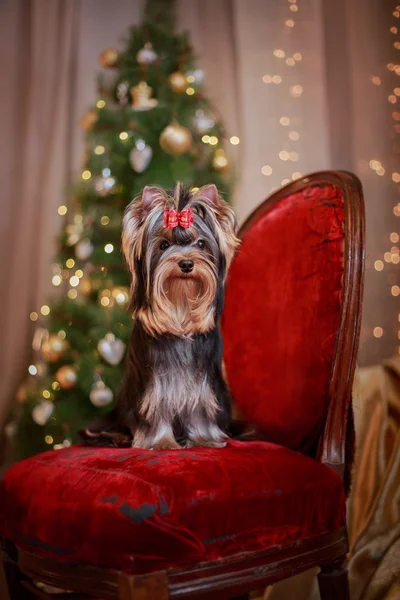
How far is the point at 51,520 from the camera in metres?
1.22

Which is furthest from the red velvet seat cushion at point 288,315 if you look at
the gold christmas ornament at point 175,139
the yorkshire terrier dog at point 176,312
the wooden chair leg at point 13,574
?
the gold christmas ornament at point 175,139

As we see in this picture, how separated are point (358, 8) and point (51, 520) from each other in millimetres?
2847

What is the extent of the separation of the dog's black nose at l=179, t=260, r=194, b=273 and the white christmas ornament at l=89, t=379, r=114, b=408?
134 centimetres

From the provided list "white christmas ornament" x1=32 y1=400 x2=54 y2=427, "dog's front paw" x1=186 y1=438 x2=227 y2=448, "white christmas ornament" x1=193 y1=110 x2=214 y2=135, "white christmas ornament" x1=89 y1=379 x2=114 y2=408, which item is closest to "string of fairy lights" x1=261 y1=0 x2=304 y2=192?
"white christmas ornament" x1=193 y1=110 x2=214 y2=135

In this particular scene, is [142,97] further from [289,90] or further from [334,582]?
[334,582]

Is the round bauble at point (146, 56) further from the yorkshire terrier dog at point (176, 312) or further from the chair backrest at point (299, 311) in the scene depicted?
the yorkshire terrier dog at point (176, 312)

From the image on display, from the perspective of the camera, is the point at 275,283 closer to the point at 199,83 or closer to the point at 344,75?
the point at 199,83

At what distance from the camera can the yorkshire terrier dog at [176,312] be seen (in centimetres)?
144

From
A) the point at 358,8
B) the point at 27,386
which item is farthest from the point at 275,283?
the point at 358,8

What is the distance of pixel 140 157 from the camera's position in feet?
8.64

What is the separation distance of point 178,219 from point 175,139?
1250 millimetres

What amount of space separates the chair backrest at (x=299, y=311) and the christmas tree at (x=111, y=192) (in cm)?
93

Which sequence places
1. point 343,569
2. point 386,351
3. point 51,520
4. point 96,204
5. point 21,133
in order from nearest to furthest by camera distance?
point 51,520 < point 343,569 < point 96,204 < point 386,351 < point 21,133

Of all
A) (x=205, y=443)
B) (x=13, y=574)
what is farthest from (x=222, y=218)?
(x=13, y=574)
